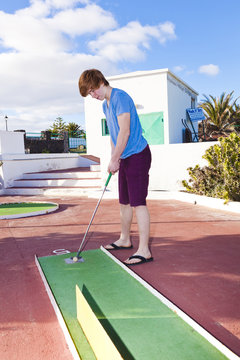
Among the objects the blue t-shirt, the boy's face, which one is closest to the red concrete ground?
the blue t-shirt

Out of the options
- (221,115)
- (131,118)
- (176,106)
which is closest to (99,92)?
(131,118)

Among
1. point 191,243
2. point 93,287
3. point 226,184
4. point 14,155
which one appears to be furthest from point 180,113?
point 93,287

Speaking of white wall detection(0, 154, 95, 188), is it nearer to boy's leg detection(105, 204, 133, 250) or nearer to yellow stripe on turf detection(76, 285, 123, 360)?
boy's leg detection(105, 204, 133, 250)

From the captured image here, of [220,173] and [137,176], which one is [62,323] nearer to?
[137,176]

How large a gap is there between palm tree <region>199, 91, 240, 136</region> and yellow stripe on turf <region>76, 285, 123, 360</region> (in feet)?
70.7

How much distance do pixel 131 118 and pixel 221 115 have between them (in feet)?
68.4

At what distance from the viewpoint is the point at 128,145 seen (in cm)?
333

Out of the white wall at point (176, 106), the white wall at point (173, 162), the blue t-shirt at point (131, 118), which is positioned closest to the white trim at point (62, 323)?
the blue t-shirt at point (131, 118)

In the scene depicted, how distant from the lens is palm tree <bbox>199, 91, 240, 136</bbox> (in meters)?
22.2

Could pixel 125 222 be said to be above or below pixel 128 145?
below

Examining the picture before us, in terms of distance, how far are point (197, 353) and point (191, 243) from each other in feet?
7.79

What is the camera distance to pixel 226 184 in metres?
6.42

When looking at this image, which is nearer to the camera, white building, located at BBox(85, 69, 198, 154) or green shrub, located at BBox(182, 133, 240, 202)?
green shrub, located at BBox(182, 133, 240, 202)

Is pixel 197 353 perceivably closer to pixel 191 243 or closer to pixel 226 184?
pixel 191 243
